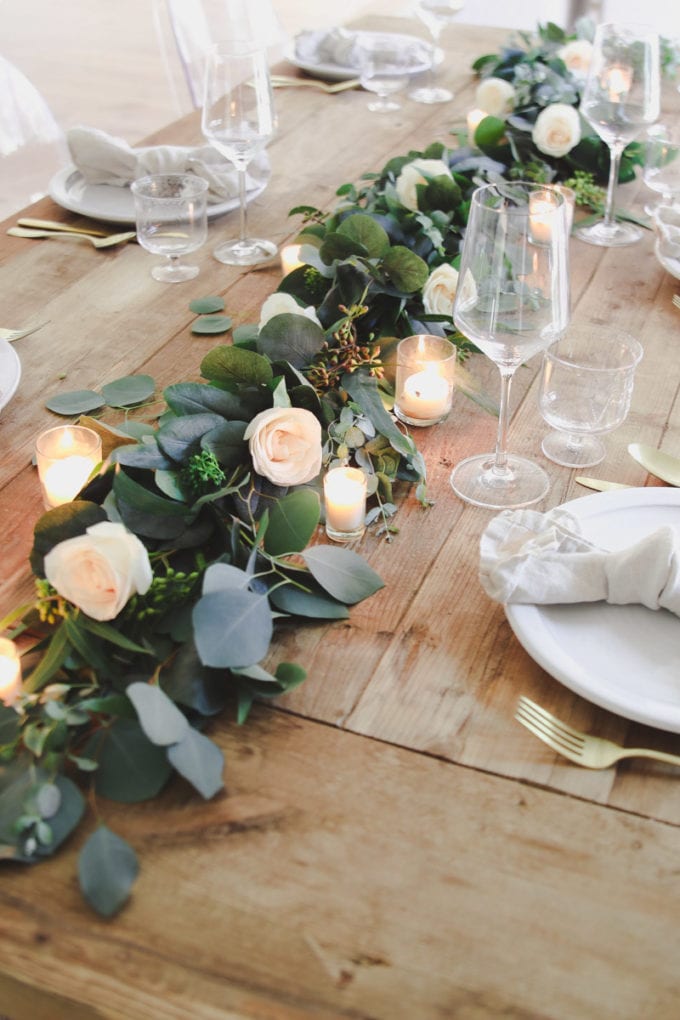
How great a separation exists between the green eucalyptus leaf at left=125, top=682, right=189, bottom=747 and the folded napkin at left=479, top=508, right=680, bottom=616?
0.89ft

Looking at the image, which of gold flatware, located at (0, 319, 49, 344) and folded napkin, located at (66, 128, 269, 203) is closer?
gold flatware, located at (0, 319, 49, 344)

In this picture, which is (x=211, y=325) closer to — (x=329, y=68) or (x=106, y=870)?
(x=106, y=870)

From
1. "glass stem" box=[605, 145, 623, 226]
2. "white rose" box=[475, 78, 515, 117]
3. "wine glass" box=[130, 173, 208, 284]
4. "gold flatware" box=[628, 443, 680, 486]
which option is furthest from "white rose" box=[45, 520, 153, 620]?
"white rose" box=[475, 78, 515, 117]

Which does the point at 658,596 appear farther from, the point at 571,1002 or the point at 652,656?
the point at 571,1002

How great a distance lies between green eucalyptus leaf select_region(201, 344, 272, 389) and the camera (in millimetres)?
981

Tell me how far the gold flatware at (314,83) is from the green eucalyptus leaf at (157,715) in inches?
66.2

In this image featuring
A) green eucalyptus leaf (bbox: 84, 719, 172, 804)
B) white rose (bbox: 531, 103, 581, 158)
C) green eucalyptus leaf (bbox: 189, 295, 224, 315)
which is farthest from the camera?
white rose (bbox: 531, 103, 581, 158)

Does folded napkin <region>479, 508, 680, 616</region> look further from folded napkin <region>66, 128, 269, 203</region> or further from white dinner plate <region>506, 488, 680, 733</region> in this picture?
folded napkin <region>66, 128, 269, 203</region>

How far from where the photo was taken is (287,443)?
916 mm

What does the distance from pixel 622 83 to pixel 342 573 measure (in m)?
0.96

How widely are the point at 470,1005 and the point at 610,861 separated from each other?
140 mm

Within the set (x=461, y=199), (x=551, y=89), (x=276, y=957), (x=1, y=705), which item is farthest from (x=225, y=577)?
(x=551, y=89)

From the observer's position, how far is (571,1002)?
58 centimetres

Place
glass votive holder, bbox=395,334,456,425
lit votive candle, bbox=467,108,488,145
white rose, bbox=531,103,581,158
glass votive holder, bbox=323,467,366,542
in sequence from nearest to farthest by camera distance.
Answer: glass votive holder, bbox=323,467,366,542
glass votive holder, bbox=395,334,456,425
white rose, bbox=531,103,581,158
lit votive candle, bbox=467,108,488,145
